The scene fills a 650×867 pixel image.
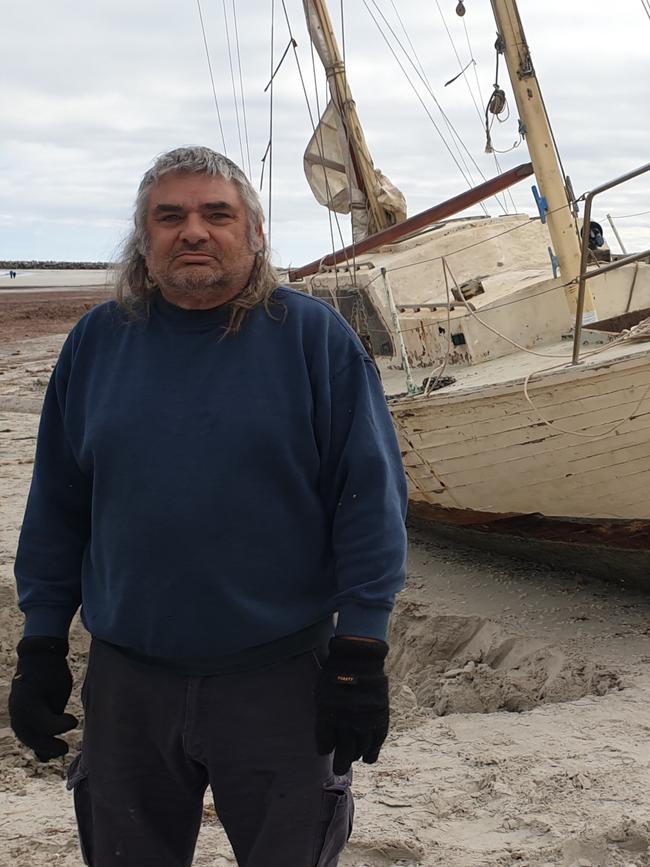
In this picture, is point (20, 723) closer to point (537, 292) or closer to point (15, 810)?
point (15, 810)

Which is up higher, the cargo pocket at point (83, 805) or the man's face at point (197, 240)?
the man's face at point (197, 240)

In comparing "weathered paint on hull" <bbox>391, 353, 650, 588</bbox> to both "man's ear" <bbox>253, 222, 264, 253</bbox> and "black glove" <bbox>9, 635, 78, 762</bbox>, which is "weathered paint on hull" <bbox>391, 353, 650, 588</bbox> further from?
"black glove" <bbox>9, 635, 78, 762</bbox>

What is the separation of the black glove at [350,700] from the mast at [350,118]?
393 inches

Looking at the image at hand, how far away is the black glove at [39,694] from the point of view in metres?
2.36

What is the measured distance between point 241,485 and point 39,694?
28.5 inches

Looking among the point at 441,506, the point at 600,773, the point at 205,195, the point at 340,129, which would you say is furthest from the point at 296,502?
the point at 340,129

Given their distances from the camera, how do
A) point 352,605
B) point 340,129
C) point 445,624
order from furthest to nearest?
point 340,129 → point 445,624 → point 352,605

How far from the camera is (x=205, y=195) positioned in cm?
231

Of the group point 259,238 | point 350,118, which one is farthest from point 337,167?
point 259,238

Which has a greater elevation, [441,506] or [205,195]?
[205,195]

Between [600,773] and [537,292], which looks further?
[537,292]

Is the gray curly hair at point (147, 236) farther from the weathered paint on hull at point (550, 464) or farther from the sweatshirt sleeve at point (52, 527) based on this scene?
the weathered paint on hull at point (550, 464)

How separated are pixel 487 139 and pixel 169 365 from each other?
6651mm

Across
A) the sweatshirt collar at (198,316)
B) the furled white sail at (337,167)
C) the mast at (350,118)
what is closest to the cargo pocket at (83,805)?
the sweatshirt collar at (198,316)
